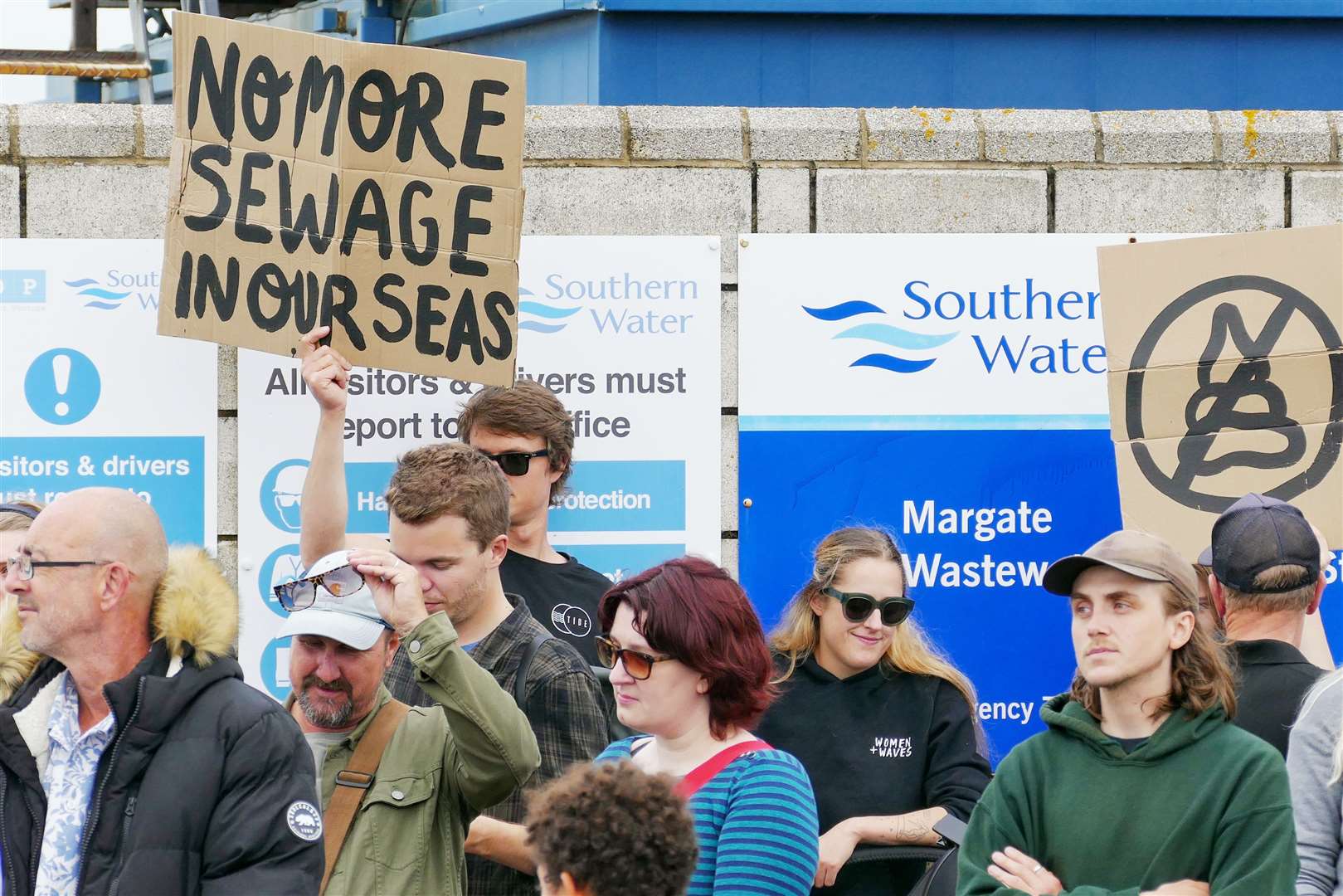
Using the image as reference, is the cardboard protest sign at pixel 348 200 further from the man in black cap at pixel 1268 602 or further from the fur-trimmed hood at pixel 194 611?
the man in black cap at pixel 1268 602

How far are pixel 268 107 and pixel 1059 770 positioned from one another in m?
3.10

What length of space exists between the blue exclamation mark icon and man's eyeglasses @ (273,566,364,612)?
2.31 meters

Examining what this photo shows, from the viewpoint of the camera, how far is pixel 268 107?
5.11 meters

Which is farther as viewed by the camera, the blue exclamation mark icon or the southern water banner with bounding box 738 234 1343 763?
the southern water banner with bounding box 738 234 1343 763

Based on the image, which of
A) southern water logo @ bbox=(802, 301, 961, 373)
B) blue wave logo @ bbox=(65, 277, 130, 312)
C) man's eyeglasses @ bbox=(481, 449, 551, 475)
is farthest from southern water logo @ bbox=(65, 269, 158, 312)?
southern water logo @ bbox=(802, 301, 961, 373)

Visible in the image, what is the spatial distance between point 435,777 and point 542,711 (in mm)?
363

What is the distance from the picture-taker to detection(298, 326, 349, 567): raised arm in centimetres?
464

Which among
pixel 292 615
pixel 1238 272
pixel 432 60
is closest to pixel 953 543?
pixel 1238 272

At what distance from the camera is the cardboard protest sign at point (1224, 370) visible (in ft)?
17.1

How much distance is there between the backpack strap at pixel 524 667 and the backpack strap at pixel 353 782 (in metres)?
0.29

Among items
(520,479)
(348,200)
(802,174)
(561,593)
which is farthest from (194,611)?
(802,174)

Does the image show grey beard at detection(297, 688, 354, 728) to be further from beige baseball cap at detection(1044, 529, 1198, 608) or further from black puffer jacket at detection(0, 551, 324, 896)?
beige baseball cap at detection(1044, 529, 1198, 608)

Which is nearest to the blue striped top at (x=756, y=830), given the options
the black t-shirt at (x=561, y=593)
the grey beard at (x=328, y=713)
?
the grey beard at (x=328, y=713)

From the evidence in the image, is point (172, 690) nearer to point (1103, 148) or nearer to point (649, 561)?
point (649, 561)
